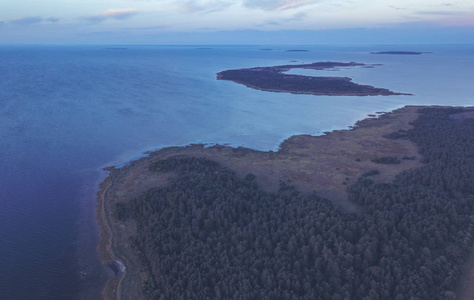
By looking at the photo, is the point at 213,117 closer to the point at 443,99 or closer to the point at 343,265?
the point at 343,265

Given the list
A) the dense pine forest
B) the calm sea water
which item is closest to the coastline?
the calm sea water

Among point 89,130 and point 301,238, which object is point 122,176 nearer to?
point 89,130

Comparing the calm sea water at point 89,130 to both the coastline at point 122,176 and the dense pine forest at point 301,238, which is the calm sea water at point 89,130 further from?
the dense pine forest at point 301,238

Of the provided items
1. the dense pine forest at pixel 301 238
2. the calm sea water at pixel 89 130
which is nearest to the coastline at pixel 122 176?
the calm sea water at pixel 89 130

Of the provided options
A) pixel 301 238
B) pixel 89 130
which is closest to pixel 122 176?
pixel 89 130

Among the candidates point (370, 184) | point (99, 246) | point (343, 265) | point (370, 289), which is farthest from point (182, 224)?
→ point (370, 184)
